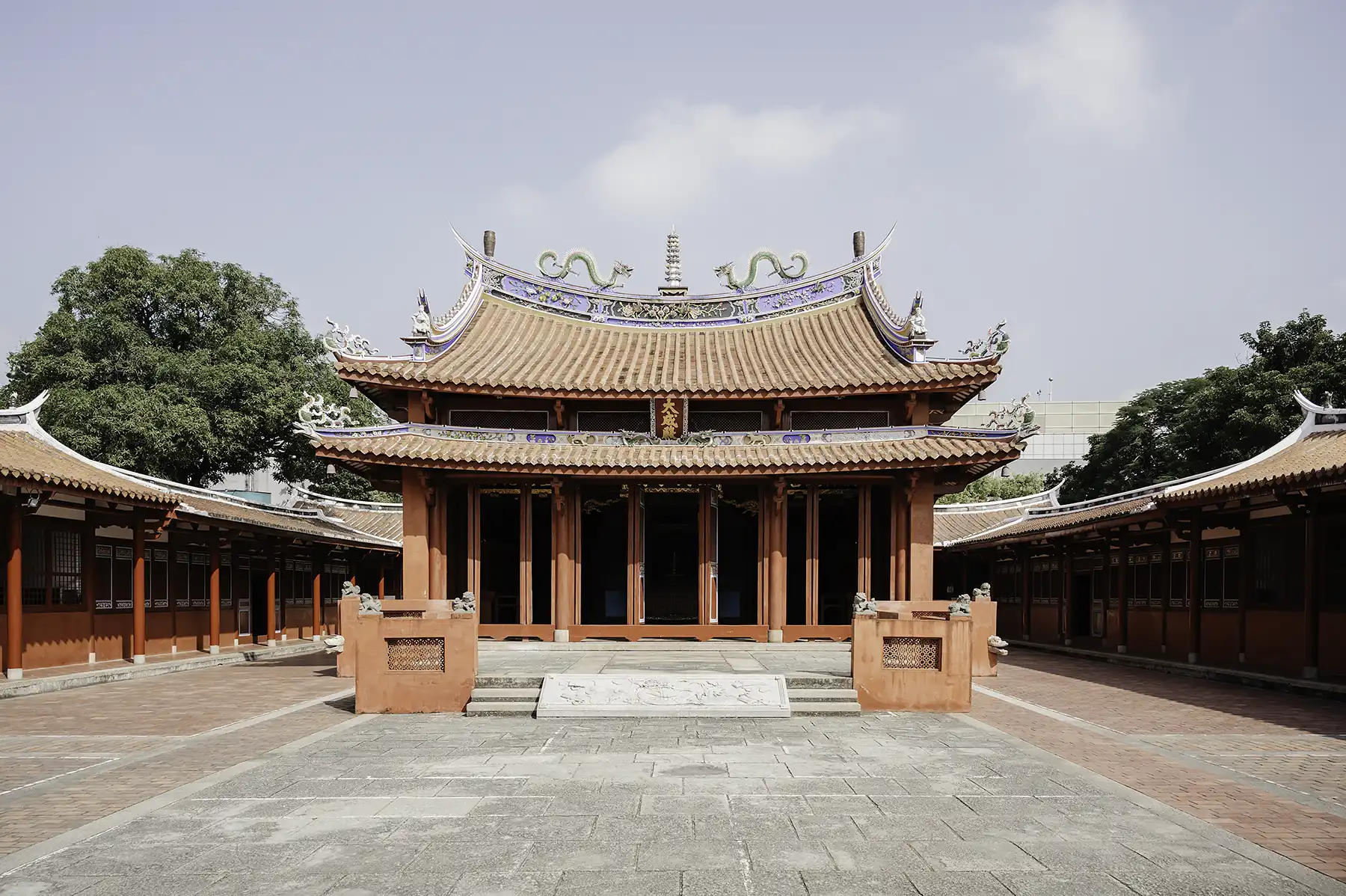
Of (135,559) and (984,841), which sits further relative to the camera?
(135,559)

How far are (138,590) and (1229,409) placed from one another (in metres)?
36.1

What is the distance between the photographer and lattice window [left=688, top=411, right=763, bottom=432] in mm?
23812

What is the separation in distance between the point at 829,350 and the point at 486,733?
1448 cm

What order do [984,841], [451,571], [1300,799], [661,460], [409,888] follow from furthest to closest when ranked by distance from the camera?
[451,571], [661,460], [1300,799], [984,841], [409,888]

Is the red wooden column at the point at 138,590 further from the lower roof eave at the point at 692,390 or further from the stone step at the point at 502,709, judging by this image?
the stone step at the point at 502,709

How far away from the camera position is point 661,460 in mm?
21875

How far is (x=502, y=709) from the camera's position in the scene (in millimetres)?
14383

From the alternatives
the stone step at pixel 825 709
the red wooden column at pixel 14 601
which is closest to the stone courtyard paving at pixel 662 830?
the stone step at pixel 825 709

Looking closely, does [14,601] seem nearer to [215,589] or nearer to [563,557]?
[215,589]

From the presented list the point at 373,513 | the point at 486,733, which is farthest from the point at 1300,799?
the point at 373,513

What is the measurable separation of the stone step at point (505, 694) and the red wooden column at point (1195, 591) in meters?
14.3

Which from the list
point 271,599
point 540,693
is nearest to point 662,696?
point 540,693

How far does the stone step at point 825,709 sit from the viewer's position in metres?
14.5

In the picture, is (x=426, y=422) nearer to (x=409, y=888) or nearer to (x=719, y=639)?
(x=719, y=639)
